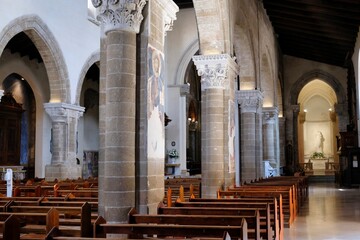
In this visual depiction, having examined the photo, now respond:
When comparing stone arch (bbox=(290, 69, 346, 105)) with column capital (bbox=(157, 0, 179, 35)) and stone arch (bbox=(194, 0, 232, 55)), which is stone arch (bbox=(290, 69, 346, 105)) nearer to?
stone arch (bbox=(194, 0, 232, 55))

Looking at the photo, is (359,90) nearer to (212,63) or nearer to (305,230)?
(212,63)

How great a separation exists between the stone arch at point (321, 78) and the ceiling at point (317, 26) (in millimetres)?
1147

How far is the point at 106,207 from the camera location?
6348mm

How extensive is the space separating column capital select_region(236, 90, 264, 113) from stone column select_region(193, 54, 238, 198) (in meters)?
4.61

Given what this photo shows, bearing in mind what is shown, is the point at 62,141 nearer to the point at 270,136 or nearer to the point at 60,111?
the point at 60,111

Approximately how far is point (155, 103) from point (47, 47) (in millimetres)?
9340

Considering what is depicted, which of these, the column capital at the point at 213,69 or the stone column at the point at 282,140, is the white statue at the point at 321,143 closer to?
the stone column at the point at 282,140

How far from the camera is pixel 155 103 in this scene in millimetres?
7273

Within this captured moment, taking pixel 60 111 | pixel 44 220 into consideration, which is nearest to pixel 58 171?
pixel 60 111

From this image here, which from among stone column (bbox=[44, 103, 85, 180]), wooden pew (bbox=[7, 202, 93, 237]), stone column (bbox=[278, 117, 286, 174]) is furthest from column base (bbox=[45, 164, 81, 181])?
stone column (bbox=[278, 117, 286, 174])

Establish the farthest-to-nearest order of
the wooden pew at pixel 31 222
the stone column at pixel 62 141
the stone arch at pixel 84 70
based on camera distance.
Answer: the stone arch at pixel 84 70 → the stone column at pixel 62 141 → the wooden pew at pixel 31 222

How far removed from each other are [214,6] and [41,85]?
10.6 metres

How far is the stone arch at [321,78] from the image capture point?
2711 centimetres

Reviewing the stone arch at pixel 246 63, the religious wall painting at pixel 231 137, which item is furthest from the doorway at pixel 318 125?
the religious wall painting at pixel 231 137
